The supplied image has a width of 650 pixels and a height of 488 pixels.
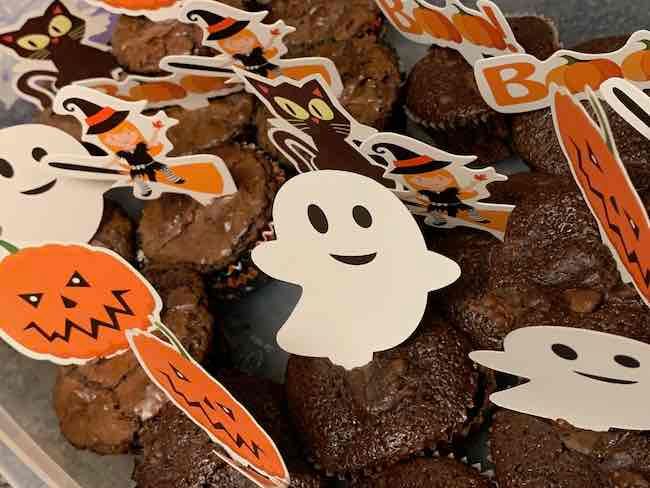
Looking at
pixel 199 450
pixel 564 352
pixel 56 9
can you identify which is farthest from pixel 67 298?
pixel 564 352

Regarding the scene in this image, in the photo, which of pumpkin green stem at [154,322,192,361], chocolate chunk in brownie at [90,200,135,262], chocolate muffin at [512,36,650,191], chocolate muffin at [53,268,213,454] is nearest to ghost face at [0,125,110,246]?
chocolate chunk in brownie at [90,200,135,262]

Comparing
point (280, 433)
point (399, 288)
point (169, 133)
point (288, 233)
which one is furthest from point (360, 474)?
point (169, 133)

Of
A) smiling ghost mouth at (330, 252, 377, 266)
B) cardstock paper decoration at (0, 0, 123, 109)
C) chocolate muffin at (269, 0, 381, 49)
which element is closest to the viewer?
smiling ghost mouth at (330, 252, 377, 266)

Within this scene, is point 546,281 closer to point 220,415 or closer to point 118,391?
point 220,415

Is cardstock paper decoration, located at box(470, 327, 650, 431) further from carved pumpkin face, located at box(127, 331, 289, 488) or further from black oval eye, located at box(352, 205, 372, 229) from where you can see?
carved pumpkin face, located at box(127, 331, 289, 488)

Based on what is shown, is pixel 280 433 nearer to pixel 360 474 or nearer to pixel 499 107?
pixel 360 474
